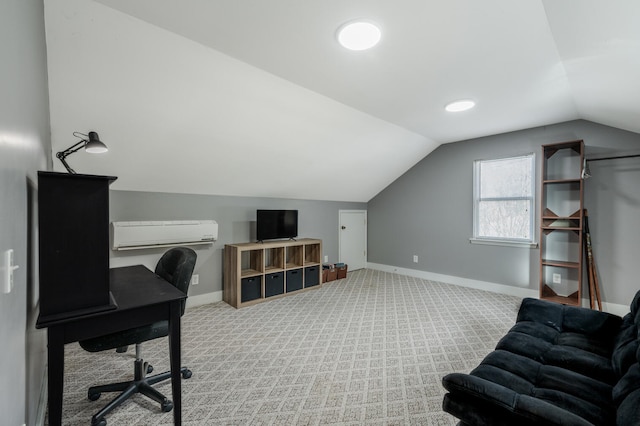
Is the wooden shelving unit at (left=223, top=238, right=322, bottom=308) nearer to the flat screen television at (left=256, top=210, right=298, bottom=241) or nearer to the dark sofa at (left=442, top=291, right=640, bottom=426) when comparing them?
the flat screen television at (left=256, top=210, right=298, bottom=241)

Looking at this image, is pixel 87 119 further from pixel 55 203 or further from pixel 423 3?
pixel 423 3

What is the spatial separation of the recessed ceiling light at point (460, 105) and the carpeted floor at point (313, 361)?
2.37 m

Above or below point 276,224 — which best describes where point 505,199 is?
above

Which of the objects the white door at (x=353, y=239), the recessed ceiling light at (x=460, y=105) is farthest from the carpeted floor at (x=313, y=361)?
the recessed ceiling light at (x=460, y=105)

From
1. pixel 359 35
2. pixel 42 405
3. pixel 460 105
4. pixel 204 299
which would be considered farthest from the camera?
pixel 204 299

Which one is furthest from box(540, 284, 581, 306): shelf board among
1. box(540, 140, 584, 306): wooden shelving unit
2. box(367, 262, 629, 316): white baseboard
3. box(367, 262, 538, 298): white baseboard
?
box(367, 262, 538, 298): white baseboard

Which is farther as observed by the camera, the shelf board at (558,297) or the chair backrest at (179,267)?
the shelf board at (558,297)

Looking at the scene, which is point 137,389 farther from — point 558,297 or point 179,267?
point 558,297

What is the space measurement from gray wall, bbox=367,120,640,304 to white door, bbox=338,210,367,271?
0.53ft

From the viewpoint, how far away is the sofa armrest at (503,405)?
3.51 feet

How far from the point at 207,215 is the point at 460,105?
10.8ft

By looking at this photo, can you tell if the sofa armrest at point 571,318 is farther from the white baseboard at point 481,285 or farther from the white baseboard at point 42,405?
the white baseboard at point 42,405

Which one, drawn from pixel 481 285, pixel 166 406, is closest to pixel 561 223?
pixel 481 285

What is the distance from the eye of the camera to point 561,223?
3580mm
